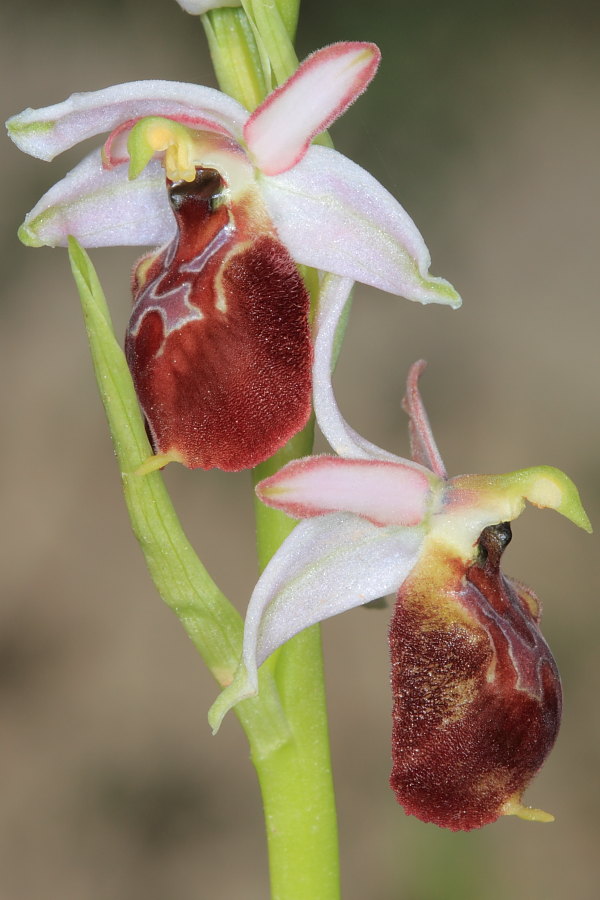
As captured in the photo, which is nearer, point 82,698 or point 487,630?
point 487,630

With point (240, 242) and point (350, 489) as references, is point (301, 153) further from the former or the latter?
point (350, 489)

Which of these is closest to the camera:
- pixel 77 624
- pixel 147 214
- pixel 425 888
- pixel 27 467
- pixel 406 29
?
pixel 147 214

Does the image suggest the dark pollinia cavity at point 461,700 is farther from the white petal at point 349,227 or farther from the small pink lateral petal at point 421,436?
the white petal at point 349,227

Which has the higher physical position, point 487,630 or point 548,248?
point 487,630

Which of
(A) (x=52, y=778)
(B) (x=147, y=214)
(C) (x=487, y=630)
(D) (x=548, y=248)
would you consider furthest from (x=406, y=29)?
(C) (x=487, y=630)

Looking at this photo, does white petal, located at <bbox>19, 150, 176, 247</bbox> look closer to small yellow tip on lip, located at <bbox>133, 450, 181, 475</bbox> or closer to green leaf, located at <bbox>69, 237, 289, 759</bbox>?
green leaf, located at <bbox>69, 237, 289, 759</bbox>

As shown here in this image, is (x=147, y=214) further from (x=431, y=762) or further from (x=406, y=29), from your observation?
(x=406, y=29)

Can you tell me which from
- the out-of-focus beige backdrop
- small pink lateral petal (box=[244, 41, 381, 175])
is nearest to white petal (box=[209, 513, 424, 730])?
small pink lateral petal (box=[244, 41, 381, 175])
